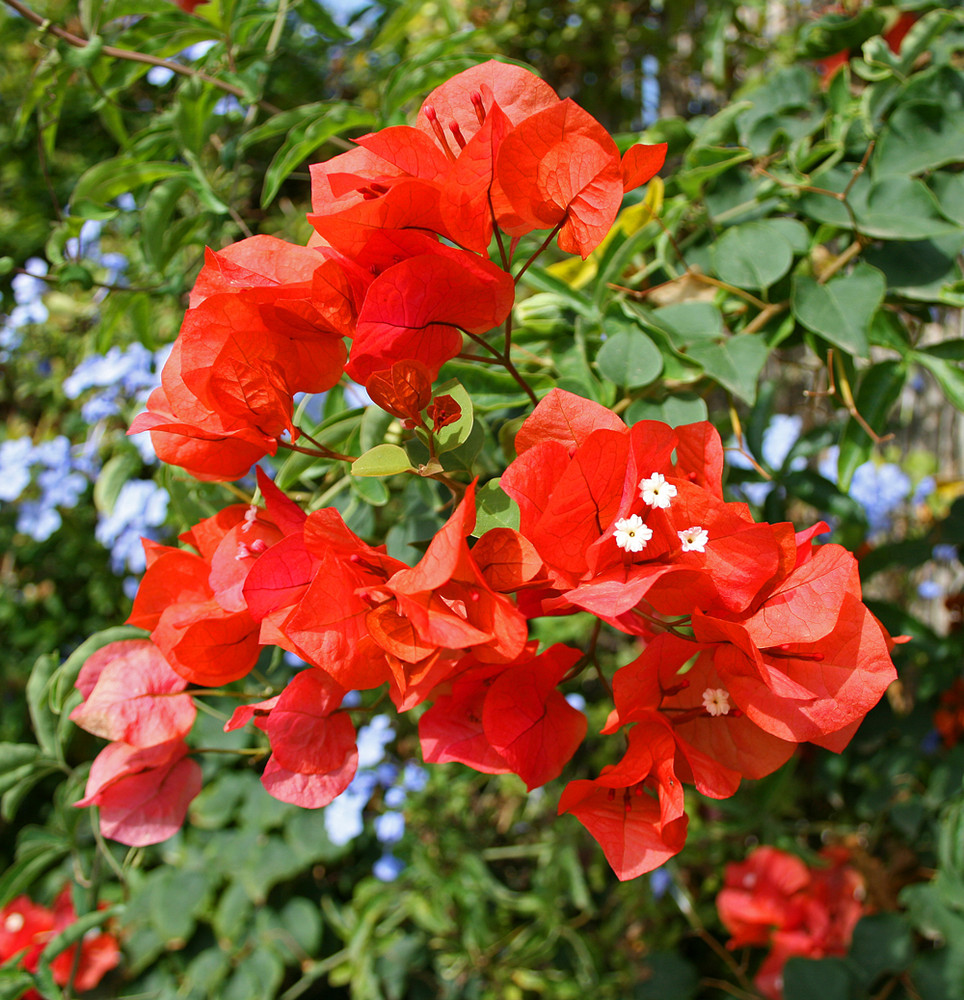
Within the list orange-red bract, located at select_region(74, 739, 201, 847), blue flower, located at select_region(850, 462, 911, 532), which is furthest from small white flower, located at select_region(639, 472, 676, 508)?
blue flower, located at select_region(850, 462, 911, 532)

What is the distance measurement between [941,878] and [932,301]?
2.05 feet

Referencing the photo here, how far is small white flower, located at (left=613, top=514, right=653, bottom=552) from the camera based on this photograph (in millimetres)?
345

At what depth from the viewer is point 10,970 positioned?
1.91ft

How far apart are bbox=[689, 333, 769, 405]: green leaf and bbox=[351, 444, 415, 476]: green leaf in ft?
0.79

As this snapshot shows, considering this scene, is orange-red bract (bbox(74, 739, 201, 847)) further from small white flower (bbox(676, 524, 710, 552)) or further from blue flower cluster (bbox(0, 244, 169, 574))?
blue flower cluster (bbox(0, 244, 169, 574))

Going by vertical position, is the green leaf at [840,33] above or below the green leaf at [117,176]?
above

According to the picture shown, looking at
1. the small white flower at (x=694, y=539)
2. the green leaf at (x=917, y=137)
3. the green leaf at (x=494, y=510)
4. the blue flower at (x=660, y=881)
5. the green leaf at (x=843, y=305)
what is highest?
the green leaf at (x=917, y=137)

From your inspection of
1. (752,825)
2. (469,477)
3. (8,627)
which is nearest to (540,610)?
(469,477)

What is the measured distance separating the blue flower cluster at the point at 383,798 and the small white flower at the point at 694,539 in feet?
2.64

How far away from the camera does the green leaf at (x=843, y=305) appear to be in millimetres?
545

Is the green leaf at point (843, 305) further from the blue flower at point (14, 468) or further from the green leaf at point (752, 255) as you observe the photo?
the blue flower at point (14, 468)

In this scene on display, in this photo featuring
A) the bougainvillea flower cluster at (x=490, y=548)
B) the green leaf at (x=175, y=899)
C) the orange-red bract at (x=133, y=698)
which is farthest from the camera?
the green leaf at (x=175, y=899)

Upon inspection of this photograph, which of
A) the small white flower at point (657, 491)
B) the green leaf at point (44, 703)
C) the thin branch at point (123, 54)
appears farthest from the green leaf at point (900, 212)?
the green leaf at point (44, 703)

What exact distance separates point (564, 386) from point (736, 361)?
0.41 ft
